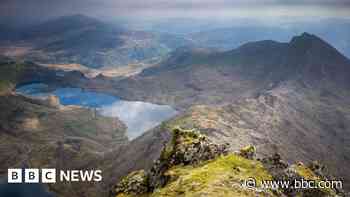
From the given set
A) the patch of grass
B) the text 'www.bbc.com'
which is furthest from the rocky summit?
the text 'www.bbc.com'

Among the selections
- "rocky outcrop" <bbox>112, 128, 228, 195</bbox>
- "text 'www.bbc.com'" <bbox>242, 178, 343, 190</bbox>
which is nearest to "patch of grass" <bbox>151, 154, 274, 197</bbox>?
"text 'www.bbc.com'" <bbox>242, 178, 343, 190</bbox>

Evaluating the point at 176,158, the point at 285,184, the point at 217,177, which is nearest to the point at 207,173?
the point at 217,177

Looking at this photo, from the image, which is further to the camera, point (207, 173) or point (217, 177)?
point (207, 173)

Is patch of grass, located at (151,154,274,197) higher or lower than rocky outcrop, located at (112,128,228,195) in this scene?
higher

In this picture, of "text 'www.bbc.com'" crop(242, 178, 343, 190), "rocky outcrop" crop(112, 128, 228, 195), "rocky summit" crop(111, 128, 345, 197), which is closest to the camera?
"rocky summit" crop(111, 128, 345, 197)

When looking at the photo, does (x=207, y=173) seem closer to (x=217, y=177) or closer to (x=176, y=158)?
(x=217, y=177)

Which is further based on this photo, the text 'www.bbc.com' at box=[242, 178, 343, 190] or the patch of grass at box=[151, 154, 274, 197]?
the text 'www.bbc.com' at box=[242, 178, 343, 190]

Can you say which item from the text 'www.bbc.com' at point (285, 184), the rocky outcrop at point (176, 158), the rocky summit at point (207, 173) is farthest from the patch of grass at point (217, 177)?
the rocky outcrop at point (176, 158)

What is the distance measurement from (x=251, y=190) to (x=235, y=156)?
17169 mm

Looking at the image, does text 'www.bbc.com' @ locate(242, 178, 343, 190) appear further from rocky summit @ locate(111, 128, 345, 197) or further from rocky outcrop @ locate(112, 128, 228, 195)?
rocky outcrop @ locate(112, 128, 228, 195)

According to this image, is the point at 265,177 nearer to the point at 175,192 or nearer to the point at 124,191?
the point at 175,192

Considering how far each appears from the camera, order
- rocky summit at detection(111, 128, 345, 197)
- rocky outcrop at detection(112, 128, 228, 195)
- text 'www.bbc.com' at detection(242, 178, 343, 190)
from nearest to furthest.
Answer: rocky summit at detection(111, 128, 345, 197) → text 'www.bbc.com' at detection(242, 178, 343, 190) → rocky outcrop at detection(112, 128, 228, 195)

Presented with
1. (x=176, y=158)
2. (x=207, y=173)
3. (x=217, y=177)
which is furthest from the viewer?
(x=176, y=158)

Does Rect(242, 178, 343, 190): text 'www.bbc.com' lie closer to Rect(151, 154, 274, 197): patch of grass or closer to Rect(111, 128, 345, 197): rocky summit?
Rect(111, 128, 345, 197): rocky summit
